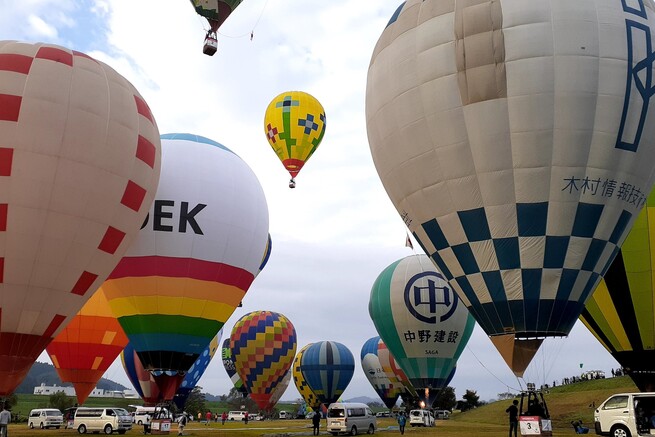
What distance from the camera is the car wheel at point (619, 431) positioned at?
13688 millimetres

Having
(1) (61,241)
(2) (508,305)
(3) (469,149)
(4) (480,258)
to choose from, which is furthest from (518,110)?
(1) (61,241)

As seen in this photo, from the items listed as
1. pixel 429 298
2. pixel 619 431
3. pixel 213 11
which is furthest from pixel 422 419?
pixel 213 11

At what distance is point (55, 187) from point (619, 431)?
43.6ft

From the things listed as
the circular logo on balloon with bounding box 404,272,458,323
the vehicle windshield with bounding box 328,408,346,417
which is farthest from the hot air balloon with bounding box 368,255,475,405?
the vehicle windshield with bounding box 328,408,346,417

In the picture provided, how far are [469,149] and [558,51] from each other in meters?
2.76

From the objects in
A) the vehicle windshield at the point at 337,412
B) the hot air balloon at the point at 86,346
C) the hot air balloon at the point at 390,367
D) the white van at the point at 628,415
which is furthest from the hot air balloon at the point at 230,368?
the white van at the point at 628,415

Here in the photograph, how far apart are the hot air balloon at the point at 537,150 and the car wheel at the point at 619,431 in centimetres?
253

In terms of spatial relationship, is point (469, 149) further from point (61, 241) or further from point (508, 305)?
point (61, 241)

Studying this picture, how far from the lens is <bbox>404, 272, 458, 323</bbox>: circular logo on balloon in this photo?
87.8 feet

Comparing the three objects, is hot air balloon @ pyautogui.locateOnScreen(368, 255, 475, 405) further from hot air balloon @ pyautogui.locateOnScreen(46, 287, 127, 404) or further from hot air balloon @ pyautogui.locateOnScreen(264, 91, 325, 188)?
hot air balloon @ pyautogui.locateOnScreen(46, 287, 127, 404)

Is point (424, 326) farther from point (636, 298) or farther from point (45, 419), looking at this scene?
point (45, 419)

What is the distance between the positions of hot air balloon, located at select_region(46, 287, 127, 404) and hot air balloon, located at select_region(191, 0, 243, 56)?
10.2m

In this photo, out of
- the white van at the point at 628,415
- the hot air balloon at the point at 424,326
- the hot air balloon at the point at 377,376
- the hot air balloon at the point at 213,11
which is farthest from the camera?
the hot air balloon at the point at 377,376

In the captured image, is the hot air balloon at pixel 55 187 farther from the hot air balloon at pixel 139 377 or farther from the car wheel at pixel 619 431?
the hot air balloon at pixel 139 377
